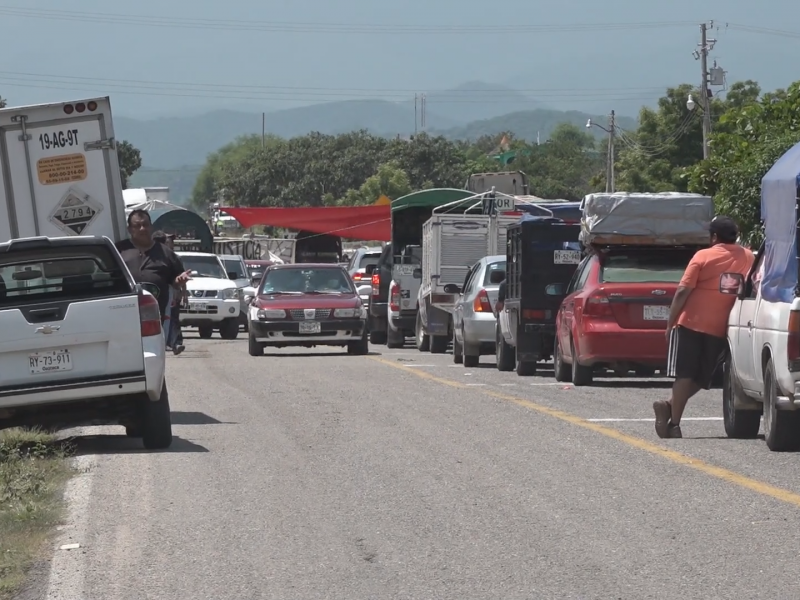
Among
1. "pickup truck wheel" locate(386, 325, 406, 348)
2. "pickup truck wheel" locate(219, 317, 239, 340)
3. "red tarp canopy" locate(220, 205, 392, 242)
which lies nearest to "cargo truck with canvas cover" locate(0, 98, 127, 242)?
"pickup truck wheel" locate(386, 325, 406, 348)

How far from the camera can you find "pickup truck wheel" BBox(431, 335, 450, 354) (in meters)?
28.9

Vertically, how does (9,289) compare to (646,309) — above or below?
above

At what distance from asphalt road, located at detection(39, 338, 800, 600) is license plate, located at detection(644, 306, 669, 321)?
2221 millimetres

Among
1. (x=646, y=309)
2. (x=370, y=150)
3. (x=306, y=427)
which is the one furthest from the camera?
(x=370, y=150)

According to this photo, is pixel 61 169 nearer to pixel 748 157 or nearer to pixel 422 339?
pixel 422 339

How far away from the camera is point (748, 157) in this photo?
27.2 metres

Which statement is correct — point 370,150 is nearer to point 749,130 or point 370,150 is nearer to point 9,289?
point 749,130

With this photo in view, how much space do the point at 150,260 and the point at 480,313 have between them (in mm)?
8226

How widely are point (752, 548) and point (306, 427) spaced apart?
6690 millimetres

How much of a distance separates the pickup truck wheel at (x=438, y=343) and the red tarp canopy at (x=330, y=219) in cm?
1970

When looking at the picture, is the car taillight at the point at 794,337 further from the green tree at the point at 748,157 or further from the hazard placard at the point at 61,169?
the green tree at the point at 748,157

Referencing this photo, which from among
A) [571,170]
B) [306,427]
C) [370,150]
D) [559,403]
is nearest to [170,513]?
[306,427]

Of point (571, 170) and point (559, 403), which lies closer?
point (559, 403)

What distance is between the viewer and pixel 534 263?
2114 centimetres
